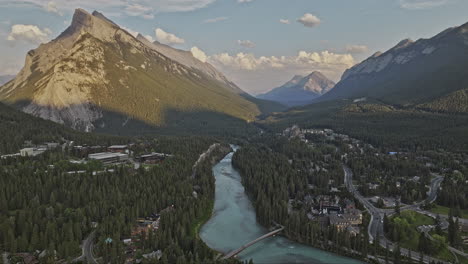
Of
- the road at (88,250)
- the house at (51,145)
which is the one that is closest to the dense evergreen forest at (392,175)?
the road at (88,250)

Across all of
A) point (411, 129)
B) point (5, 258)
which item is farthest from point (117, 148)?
point (411, 129)

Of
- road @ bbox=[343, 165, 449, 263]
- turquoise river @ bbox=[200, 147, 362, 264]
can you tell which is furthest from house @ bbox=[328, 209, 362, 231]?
turquoise river @ bbox=[200, 147, 362, 264]

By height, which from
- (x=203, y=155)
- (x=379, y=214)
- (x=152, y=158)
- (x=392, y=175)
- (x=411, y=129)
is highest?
(x=411, y=129)

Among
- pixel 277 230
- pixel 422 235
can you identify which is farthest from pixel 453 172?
pixel 277 230

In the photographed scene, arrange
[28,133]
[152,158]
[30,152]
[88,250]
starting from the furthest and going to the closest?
[28,133], [152,158], [30,152], [88,250]

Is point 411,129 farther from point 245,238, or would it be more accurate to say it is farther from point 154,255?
point 154,255

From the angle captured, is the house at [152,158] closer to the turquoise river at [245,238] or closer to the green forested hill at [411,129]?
the turquoise river at [245,238]
